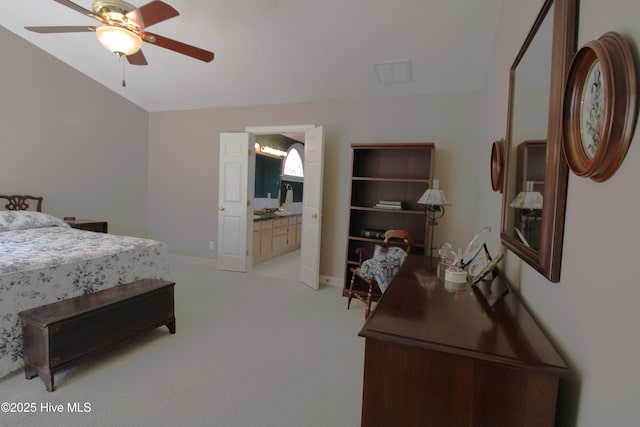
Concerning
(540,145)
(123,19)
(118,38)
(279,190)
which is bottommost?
(279,190)

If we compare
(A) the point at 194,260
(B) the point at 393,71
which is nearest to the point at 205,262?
(A) the point at 194,260

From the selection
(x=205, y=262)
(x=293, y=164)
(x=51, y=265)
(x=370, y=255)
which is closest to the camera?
(x=51, y=265)

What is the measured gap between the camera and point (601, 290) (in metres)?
0.79

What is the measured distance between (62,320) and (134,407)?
712mm

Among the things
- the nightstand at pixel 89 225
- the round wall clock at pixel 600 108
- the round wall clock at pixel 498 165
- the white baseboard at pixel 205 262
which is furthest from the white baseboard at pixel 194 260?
the round wall clock at pixel 600 108

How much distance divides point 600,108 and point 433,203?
2.35 metres

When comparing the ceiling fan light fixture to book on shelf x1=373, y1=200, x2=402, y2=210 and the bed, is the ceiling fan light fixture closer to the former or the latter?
the bed

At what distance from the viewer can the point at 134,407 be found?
71.4 inches

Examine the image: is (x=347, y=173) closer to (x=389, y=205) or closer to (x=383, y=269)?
(x=389, y=205)

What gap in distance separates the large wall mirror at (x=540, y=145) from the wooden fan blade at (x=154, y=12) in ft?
7.03

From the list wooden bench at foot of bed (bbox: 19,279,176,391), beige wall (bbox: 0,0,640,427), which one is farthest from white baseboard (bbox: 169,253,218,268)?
wooden bench at foot of bed (bbox: 19,279,176,391)

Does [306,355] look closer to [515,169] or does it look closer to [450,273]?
[450,273]

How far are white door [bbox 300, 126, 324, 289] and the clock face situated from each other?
3238mm

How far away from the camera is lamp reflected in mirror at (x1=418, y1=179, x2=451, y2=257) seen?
10.3 feet
